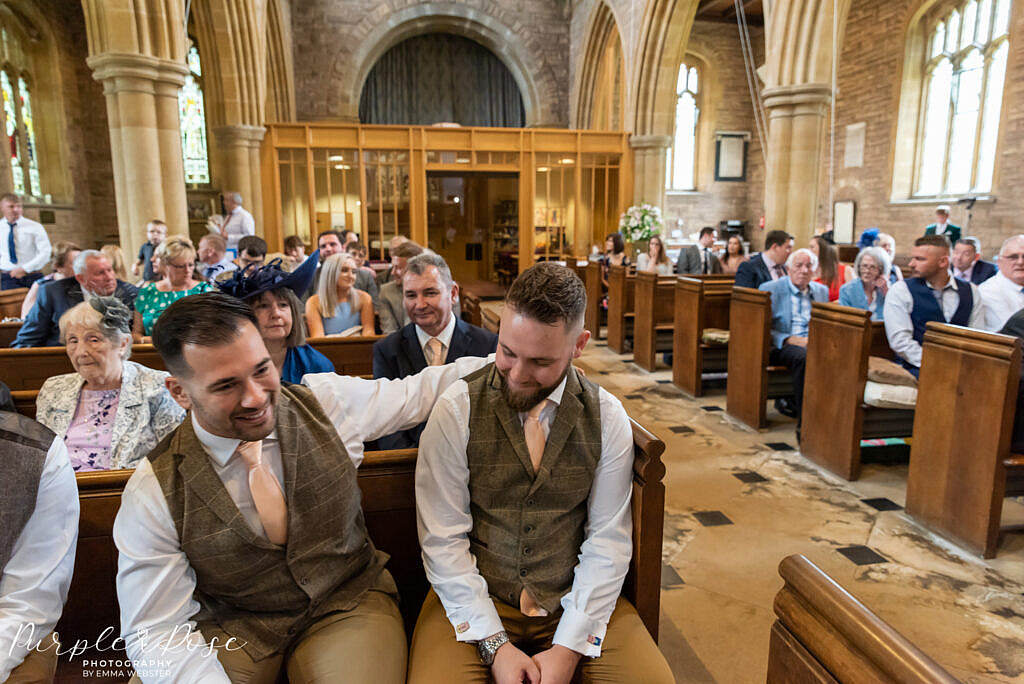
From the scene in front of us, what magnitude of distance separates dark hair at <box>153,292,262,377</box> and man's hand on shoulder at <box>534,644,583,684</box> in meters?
0.96

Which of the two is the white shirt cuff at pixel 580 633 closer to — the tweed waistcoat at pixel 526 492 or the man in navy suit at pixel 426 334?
the tweed waistcoat at pixel 526 492

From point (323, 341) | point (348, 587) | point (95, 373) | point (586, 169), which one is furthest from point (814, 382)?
point (586, 169)

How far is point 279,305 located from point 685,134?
15.9m

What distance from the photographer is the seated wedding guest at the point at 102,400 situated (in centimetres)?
211

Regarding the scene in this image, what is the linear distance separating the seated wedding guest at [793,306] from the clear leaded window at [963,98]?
8.22 m

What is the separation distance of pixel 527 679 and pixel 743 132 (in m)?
17.0

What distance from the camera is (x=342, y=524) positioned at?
4.67 feet

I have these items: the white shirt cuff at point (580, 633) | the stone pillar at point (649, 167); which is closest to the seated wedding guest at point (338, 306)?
the white shirt cuff at point (580, 633)

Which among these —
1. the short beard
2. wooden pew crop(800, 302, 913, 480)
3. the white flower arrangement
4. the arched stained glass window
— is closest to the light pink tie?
the short beard

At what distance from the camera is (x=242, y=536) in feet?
4.14

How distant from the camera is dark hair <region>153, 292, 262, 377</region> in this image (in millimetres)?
1221

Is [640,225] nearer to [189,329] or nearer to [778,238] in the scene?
[778,238]

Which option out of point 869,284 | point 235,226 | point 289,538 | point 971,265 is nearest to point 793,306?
point 869,284

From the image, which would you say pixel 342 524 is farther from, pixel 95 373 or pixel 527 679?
pixel 95 373
